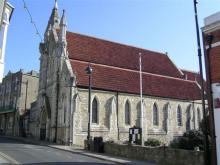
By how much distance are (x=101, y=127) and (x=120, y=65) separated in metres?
10.3

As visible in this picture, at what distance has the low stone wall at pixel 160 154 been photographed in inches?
777

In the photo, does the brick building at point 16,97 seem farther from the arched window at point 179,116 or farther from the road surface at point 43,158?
the road surface at point 43,158

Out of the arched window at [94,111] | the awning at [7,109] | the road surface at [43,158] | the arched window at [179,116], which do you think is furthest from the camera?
the awning at [7,109]

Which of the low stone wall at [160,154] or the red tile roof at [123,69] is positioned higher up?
the red tile roof at [123,69]

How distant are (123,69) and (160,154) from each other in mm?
22376

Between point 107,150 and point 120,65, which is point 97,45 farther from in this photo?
point 107,150

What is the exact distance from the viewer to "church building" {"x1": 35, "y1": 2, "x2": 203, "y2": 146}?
121 ft

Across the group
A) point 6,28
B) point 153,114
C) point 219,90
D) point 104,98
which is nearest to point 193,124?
point 153,114

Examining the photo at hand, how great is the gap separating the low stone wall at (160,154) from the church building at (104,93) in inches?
389

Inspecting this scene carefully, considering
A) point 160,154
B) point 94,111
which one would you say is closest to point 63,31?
point 94,111

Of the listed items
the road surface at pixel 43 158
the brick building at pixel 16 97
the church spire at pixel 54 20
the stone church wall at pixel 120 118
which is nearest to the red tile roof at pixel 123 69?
the stone church wall at pixel 120 118

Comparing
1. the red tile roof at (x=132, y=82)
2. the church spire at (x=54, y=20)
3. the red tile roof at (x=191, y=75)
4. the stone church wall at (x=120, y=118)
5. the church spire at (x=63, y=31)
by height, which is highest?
the church spire at (x=54, y=20)

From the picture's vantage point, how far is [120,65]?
145 ft

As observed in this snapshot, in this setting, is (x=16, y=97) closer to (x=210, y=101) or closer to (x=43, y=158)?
(x=43, y=158)
